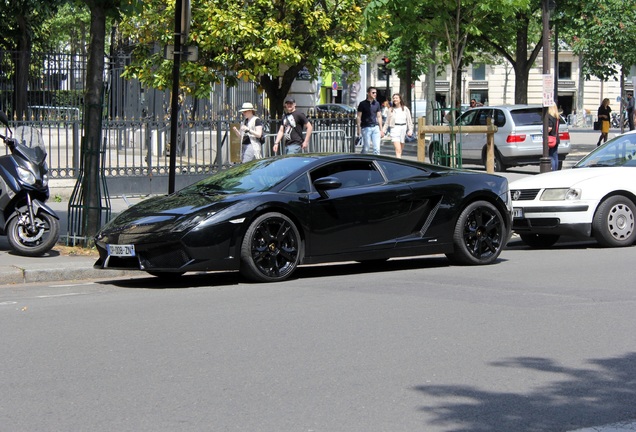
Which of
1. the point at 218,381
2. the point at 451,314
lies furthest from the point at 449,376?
the point at 451,314

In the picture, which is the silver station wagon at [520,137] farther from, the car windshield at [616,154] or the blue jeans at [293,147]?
the car windshield at [616,154]

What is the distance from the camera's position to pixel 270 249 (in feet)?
34.1

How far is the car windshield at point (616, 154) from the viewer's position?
14266mm

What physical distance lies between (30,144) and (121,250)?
10.3 ft

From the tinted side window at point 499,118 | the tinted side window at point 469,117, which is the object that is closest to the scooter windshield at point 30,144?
the tinted side window at point 499,118

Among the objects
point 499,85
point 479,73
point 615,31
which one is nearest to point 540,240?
point 615,31

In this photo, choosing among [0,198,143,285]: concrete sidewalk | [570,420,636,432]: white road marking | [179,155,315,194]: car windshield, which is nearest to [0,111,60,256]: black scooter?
[0,198,143,285]: concrete sidewalk

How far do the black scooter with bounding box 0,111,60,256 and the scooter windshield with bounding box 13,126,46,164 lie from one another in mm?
15

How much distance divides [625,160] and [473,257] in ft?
12.3

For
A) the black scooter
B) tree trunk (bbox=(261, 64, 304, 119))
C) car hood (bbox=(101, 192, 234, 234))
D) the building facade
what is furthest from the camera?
the building facade

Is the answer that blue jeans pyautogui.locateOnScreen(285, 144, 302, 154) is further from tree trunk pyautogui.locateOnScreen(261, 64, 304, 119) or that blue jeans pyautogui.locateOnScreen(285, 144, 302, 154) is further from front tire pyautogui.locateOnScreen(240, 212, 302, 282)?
front tire pyautogui.locateOnScreen(240, 212, 302, 282)

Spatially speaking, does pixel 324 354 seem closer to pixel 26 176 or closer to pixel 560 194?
pixel 26 176

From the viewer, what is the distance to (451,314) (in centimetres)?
851

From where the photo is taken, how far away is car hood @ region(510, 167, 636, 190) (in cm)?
1344
